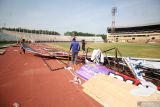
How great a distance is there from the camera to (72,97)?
5.24 metres

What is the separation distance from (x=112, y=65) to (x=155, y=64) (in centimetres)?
276

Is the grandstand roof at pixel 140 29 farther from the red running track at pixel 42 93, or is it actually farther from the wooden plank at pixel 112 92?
the red running track at pixel 42 93

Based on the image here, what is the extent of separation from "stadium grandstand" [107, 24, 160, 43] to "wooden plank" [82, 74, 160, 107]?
70.9 meters

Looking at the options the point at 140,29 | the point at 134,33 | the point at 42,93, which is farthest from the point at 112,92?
the point at 140,29

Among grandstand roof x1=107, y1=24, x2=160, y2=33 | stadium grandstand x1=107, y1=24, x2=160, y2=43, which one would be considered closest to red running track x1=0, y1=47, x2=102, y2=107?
stadium grandstand x1=107, y1=24, x2=160, y2=43

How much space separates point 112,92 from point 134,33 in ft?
273

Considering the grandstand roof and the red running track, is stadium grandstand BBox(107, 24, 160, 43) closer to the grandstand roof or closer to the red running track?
the grandstand roof

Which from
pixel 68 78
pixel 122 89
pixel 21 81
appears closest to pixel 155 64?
pixel 122 89

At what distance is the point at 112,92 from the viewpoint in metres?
4.85

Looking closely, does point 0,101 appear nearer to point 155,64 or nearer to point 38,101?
point 38,101

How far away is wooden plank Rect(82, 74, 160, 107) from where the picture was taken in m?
4.18

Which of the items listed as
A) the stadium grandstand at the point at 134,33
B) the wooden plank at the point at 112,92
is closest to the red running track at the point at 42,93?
the wooden plank at the point at 112,92

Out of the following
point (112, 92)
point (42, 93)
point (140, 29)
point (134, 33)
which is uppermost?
point (140, 29)

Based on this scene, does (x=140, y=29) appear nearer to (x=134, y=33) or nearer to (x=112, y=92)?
(x=134, y=33)
